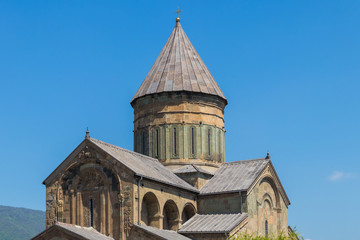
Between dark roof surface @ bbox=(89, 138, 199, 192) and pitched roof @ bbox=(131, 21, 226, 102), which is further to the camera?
pitched roof @ bbox=(131, 21, 226, 102)

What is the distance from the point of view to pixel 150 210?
102 ft

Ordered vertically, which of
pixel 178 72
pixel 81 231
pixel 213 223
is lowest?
pixel 81 231

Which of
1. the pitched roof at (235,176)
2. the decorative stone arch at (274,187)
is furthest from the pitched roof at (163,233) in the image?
the decorative stone arch at (274,187)

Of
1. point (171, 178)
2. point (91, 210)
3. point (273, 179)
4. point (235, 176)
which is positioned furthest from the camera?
point (273, 179)

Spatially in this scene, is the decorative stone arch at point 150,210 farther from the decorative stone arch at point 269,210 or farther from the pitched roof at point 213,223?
the decorative stone arch at point 269,210

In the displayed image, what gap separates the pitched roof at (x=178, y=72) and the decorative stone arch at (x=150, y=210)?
8.39 metres

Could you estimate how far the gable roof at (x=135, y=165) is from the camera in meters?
30.1

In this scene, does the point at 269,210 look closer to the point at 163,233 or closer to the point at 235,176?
the point at 235,176

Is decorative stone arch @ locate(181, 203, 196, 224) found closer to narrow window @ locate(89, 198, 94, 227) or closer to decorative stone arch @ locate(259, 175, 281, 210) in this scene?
decorative stone arch @ locate(259, 175, 281, 210)

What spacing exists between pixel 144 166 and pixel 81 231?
5860 mm

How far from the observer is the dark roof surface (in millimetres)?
30141

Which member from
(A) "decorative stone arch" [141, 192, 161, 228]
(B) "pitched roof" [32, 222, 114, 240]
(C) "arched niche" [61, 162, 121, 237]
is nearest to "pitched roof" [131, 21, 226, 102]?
(A) "decorative stone arch" [141, 192, 161, 228]

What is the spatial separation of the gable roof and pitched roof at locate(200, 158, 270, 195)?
1212 mm

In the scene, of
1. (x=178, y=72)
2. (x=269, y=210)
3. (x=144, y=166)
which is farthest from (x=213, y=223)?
(x=178, y=72)
